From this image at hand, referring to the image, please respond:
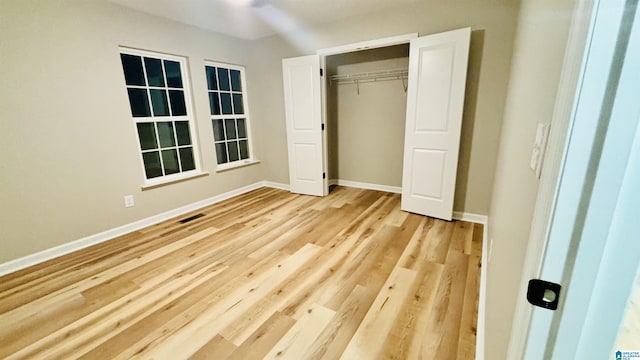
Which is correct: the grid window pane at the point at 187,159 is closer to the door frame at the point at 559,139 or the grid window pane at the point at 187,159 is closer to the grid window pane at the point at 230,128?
the grid window pane at the point at 230,128

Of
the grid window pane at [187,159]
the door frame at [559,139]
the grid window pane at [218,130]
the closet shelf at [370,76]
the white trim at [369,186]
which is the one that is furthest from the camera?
the white trim at [369,186]

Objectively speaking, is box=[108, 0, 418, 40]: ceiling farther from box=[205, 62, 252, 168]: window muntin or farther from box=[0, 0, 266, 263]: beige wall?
box=[205, 62, 252, 168]: window muntin

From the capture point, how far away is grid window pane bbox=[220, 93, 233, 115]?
4.09 m

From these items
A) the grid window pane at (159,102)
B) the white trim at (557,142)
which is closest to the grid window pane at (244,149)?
the grid window pane at (159,102)

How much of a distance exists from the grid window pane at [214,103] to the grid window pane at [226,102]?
9 cm

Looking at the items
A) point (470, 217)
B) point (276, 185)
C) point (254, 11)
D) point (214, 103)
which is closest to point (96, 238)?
point (214, 103)

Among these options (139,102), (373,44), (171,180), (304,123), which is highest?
(373,44)

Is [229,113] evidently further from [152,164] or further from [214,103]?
[152,164]

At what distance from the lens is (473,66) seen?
2.77 m

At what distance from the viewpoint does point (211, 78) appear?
12.8ft

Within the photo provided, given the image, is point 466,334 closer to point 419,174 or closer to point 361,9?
point 419,174

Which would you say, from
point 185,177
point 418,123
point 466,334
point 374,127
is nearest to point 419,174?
point 418,123

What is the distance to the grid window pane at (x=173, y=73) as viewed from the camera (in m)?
3.32

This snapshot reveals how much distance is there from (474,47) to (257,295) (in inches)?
126
